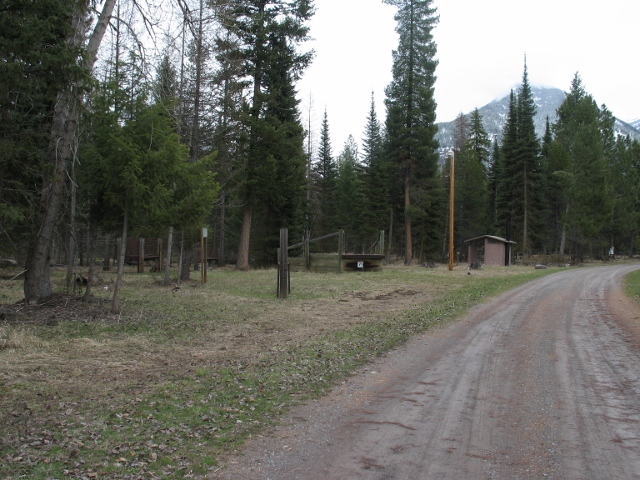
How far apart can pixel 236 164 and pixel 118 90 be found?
14.1 meters

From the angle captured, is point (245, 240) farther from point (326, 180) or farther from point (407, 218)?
point (326, 180)

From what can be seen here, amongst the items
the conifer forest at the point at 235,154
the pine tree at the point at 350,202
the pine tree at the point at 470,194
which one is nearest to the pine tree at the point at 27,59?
the conifer forest at the point at 235,154

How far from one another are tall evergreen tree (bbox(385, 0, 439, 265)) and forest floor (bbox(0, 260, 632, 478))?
23.1 metres

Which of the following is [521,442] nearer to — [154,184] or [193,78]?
[154,184]

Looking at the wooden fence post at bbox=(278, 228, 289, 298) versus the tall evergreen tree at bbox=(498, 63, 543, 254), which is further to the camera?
the tall evergreen tree at bbox=(498, 63, 543, 254)

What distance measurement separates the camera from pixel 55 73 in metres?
8.33

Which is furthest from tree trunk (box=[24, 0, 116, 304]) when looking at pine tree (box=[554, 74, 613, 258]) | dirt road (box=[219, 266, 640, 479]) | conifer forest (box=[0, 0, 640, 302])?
pine tree (box=[554, 74, 613, 258])

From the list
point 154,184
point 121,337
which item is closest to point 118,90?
point 154,184

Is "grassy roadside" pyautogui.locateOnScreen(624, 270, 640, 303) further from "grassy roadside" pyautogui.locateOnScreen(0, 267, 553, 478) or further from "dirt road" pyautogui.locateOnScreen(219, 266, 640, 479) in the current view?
"dirt road" pyautogui.locateOnScreen(219, 266, 640, 479)

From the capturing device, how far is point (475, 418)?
15.6 ft

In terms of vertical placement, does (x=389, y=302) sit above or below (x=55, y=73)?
below

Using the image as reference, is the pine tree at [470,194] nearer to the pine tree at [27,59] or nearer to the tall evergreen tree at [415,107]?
the tall evergreen tree at [415,107]

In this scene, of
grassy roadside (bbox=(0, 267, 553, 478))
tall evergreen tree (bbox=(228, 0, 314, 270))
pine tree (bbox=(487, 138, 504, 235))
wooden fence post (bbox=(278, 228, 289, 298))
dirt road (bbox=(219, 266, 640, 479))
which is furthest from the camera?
pine tree (bbox=(487, 138, 504, 235))

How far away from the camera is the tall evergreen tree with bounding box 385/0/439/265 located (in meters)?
35.1
